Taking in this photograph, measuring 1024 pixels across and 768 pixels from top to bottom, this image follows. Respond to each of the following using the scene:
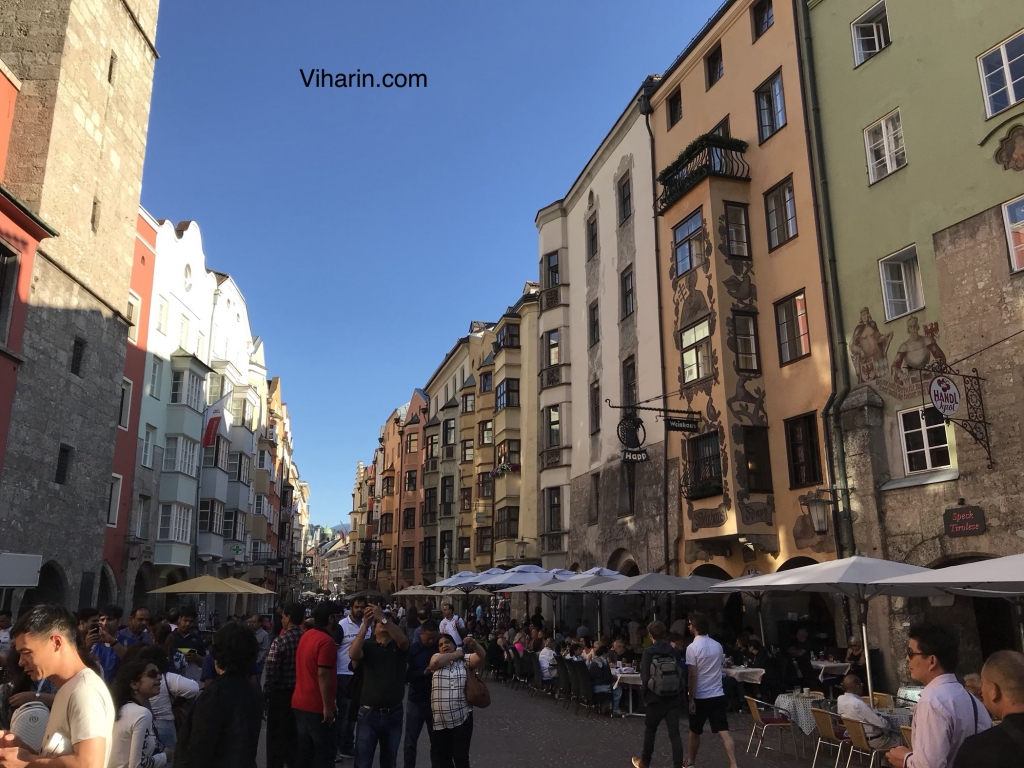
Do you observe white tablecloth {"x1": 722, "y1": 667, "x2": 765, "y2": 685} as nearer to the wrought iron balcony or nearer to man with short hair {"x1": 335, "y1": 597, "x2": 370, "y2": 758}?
man with short hair {"x1": 335, "y1": 597, "x2": 370, "y2": 758}

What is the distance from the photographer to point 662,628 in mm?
10328

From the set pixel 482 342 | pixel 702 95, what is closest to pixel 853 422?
pixel 702 95

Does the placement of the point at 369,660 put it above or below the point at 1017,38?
below

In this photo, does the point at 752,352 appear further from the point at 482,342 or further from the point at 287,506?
the point at 287,506

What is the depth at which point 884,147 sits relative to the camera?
18375 mm

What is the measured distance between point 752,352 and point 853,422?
4.32 metres

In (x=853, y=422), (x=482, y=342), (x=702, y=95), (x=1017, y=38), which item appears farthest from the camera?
(x=482, y=342)

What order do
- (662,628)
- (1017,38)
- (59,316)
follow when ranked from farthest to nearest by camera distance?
(59,316), (1017,38), (662,628)

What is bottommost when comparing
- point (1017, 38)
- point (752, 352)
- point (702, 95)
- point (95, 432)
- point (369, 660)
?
point (369, 660)

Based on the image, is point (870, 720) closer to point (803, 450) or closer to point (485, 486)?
point (803, 450)

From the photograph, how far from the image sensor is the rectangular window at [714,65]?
80.6 feet

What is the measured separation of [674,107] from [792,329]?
1026 centimetres

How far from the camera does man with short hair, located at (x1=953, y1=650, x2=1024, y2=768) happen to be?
364cm

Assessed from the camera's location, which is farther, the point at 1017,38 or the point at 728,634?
the point at 728,634
